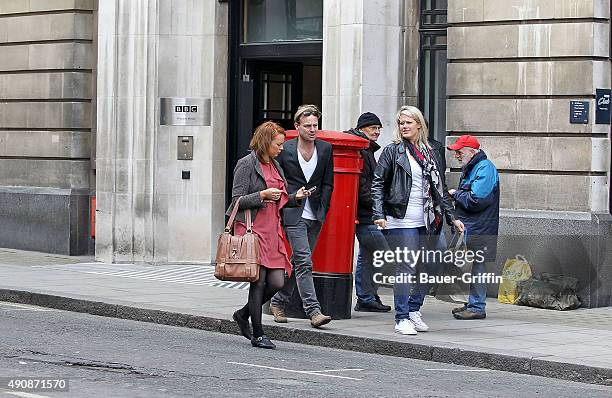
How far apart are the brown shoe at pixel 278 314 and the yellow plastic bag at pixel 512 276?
3210 millimetres

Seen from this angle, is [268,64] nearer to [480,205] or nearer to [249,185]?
[480,205]

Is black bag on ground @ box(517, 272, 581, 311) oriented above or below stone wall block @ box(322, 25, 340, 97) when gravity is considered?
below

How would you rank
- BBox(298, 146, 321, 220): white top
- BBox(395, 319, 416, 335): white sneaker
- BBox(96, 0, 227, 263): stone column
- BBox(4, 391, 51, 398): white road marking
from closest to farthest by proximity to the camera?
1. BBox(4, 391, 51, 398): white road marking
2. BBox(395, 319, 416, 335): white sneaker
3. BBox(298, 146, 321, 220): white top
4. BBox(96, 0, 227, 263): stone column

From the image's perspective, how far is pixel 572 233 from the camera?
14.9m

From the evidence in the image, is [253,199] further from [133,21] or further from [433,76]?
[133,21]

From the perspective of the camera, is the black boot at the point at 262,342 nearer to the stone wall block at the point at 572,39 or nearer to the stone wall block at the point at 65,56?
the stone wall block at the point at 572,39

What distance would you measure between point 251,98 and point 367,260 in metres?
5.61

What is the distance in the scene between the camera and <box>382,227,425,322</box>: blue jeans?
1220 centimetres

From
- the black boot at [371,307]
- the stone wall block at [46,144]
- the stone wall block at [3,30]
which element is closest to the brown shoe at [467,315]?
the black boot at [371,307]

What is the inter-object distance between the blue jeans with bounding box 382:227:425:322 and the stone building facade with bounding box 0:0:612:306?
2.86 metres

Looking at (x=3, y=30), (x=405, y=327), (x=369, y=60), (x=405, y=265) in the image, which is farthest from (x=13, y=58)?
(x=405, y=327)

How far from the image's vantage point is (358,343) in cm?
1191

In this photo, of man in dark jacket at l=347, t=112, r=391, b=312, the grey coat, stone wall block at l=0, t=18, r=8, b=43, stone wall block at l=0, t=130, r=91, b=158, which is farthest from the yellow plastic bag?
stone wall block at l=0, t=18, r=8, b=43

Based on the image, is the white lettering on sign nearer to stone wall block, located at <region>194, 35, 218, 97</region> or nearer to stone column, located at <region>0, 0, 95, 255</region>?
stone wall block, located at <region>194, 35, 218, 97</region>
